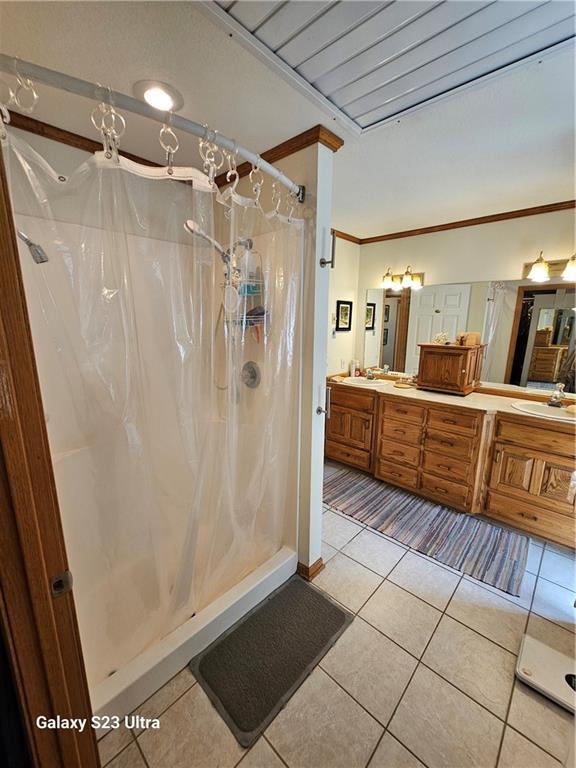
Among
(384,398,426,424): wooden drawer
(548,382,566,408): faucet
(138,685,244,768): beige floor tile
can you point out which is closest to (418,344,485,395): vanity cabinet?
(384,398,426,424): wooden drawer

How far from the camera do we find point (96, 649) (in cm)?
125

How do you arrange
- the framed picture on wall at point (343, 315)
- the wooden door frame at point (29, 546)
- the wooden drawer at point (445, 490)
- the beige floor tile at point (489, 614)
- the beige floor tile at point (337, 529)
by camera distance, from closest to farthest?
the wooden door frame at point (29, 546)
the beige floor tile at point (489, 614)
the beige floor tile at point (337, 529)
the wooden drawer at point (445, 490)
the framed picture on wall at point (343, 315)

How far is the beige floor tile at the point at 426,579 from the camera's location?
1722mm

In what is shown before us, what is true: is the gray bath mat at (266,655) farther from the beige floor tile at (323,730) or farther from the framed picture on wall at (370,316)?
the framed picture on wall at (370,316)

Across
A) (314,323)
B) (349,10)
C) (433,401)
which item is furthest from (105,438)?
(433,401)

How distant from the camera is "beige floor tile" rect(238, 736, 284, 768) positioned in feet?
3.43

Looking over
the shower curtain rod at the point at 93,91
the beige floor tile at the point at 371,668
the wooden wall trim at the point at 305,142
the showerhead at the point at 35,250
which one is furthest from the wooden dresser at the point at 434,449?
the showerhead at the point at 35,250

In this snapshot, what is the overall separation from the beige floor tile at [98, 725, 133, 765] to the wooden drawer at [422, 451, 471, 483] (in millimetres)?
2318

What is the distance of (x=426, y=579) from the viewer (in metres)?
1.83

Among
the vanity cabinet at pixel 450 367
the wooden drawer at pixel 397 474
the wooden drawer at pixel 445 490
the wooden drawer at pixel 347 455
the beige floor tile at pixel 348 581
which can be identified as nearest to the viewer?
the beige floor tile at pixel 348 581

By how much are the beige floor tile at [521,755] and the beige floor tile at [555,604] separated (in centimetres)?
69

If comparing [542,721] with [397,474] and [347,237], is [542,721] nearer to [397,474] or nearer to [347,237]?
[397,474]

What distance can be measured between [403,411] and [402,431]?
18 cm

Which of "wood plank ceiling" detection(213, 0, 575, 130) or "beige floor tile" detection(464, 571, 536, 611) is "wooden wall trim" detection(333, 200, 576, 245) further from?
"beige floor tile" detection(464, 571, 536, 611)
